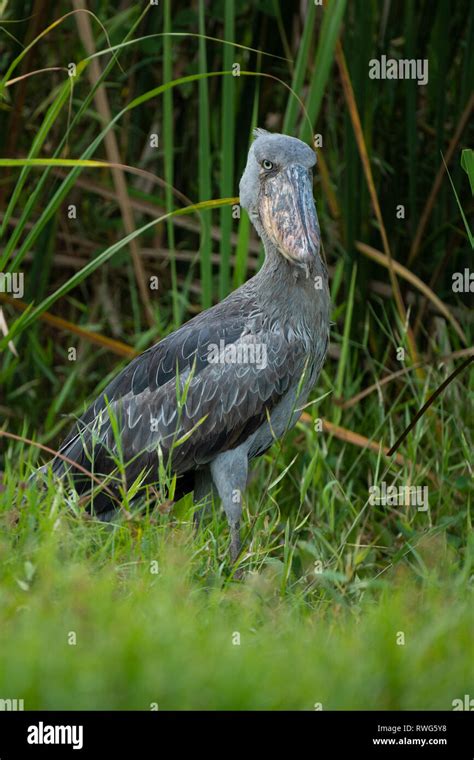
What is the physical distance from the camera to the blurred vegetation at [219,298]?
9.32 feet

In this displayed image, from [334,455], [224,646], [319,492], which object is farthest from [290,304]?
[224,646]

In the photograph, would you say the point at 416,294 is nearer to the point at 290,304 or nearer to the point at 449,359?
the point at 449,359

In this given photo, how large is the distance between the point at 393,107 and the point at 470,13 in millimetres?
642

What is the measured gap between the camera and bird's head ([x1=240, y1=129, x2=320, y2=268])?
14.5 feet

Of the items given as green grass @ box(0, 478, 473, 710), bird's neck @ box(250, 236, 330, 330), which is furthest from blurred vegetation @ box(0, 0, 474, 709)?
bird's neck @ box(250, 236, 330, 330)

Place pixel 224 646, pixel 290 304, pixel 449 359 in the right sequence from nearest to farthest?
pixel 224 646 → pixel 290 304 → pixel 449 359

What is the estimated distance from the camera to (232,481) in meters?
4.43

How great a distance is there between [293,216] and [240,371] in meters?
0.58

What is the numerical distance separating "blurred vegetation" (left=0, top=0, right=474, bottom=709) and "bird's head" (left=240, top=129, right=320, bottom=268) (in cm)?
20

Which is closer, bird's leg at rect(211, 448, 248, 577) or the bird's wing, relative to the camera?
bird's leg at rect(211, 448, 248, 577)

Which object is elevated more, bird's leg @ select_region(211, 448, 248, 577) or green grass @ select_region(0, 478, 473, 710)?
bird's leg @ select_region(211, 448, 248, 577)

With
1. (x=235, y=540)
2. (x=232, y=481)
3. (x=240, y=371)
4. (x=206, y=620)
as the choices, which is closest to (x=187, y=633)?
(x=206, y=620)

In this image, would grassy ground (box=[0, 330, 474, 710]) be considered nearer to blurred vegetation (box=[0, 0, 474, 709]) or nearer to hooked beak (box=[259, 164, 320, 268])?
blurred vegetation (box=[0, 0, 474, 709])

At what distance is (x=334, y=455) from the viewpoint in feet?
19.4
